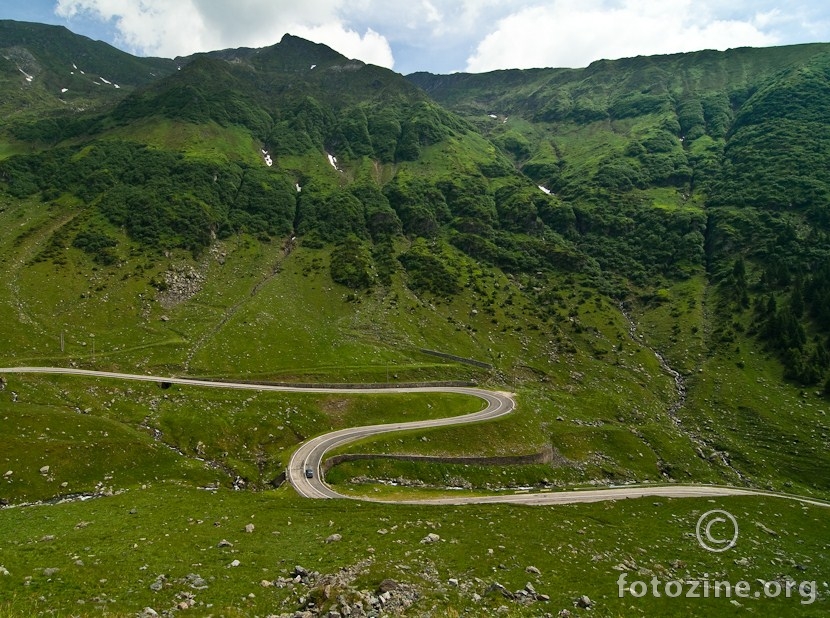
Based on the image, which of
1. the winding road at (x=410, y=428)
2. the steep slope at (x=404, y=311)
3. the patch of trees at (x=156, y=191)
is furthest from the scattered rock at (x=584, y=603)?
the patch of trees at (x=156, y=191)

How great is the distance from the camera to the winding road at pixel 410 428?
5534cm

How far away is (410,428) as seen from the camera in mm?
76500

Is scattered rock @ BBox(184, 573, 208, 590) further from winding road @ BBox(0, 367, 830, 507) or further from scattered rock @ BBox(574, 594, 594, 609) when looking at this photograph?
winding road @ BBox(0, 367, 830, 507)

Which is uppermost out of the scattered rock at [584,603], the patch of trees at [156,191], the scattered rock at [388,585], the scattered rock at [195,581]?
the patch of trees at [156,191]

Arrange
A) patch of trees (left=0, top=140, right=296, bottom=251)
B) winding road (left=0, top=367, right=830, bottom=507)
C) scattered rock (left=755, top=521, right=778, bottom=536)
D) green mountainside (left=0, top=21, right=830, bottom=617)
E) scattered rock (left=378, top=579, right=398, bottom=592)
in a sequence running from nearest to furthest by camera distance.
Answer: scattered rock (left=378, top=579, right=398, bottom=592) < green mountainside (left=0, top=21, right=830, bottom=617) < scattered rock (left=755, top=521, right=778, bottom=536) < winding road (left=0, top=367, right=830, bottom=507) < patch of trees (left=0, top=140, right=296, bottom=251)

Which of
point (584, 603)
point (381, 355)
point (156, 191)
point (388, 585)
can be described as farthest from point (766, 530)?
point (156, 191)

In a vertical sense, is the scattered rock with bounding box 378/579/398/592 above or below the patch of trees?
below

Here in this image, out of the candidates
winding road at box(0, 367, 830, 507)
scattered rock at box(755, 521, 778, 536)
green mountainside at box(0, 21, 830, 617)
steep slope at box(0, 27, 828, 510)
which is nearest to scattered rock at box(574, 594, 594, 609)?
green mountainside at box(0, 21, 830, 617)

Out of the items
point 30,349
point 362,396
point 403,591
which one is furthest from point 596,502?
point 30,349

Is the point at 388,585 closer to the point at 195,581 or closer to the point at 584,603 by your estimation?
the point at 195,581

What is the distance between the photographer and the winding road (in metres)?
55.3

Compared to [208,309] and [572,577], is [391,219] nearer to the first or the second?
[208,309]

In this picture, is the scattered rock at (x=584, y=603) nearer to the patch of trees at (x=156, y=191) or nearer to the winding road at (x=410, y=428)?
the winding road at (x=410, y=428)

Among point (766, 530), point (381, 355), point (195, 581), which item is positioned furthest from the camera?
point (381, 355)
